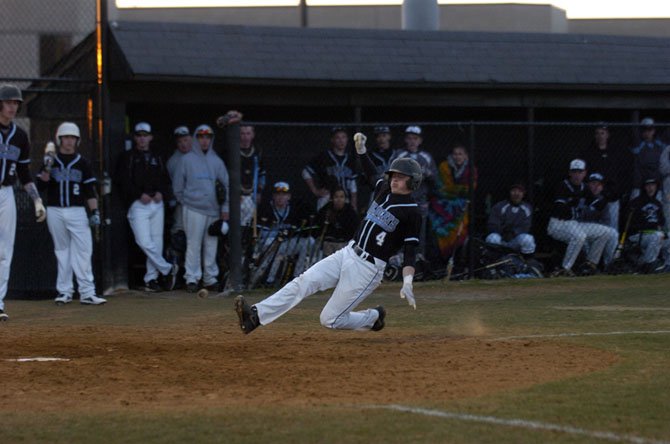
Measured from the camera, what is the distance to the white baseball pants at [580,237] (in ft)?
46.8

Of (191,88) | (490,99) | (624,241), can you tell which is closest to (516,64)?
(490,99)

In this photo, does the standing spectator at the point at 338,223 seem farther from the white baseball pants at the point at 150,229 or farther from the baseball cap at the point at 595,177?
the baseball cap at the point at 595,177

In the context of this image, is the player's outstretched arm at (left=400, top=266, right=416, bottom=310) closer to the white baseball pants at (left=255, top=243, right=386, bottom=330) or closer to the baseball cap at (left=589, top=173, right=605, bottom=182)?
the white baseball pants at (left=255, top=243, right=386, bottom=330)

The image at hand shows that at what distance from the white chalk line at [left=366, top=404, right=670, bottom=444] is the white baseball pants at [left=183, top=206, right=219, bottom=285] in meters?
7.54

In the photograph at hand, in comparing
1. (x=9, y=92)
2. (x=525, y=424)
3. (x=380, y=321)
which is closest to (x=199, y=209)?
(x=9, y=92)

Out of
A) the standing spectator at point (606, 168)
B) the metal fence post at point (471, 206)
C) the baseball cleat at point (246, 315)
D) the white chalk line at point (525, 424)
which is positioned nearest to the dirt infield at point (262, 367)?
the baseball cleat at point (246, 315)

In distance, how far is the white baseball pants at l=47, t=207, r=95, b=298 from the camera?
12.1m

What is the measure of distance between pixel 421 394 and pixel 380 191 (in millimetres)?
2977

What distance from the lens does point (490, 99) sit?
15578 millimetres

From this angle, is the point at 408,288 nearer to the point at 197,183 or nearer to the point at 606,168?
the point at 197,183

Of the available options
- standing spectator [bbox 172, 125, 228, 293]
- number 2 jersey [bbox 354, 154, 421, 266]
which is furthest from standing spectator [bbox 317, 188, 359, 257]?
number 2 jersey [bbox 354, 154, 421, 266]

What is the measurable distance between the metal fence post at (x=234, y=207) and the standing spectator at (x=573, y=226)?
4.05 meters

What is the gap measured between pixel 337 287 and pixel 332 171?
5.45 metres

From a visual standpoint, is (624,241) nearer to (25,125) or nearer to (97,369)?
(25,125)
